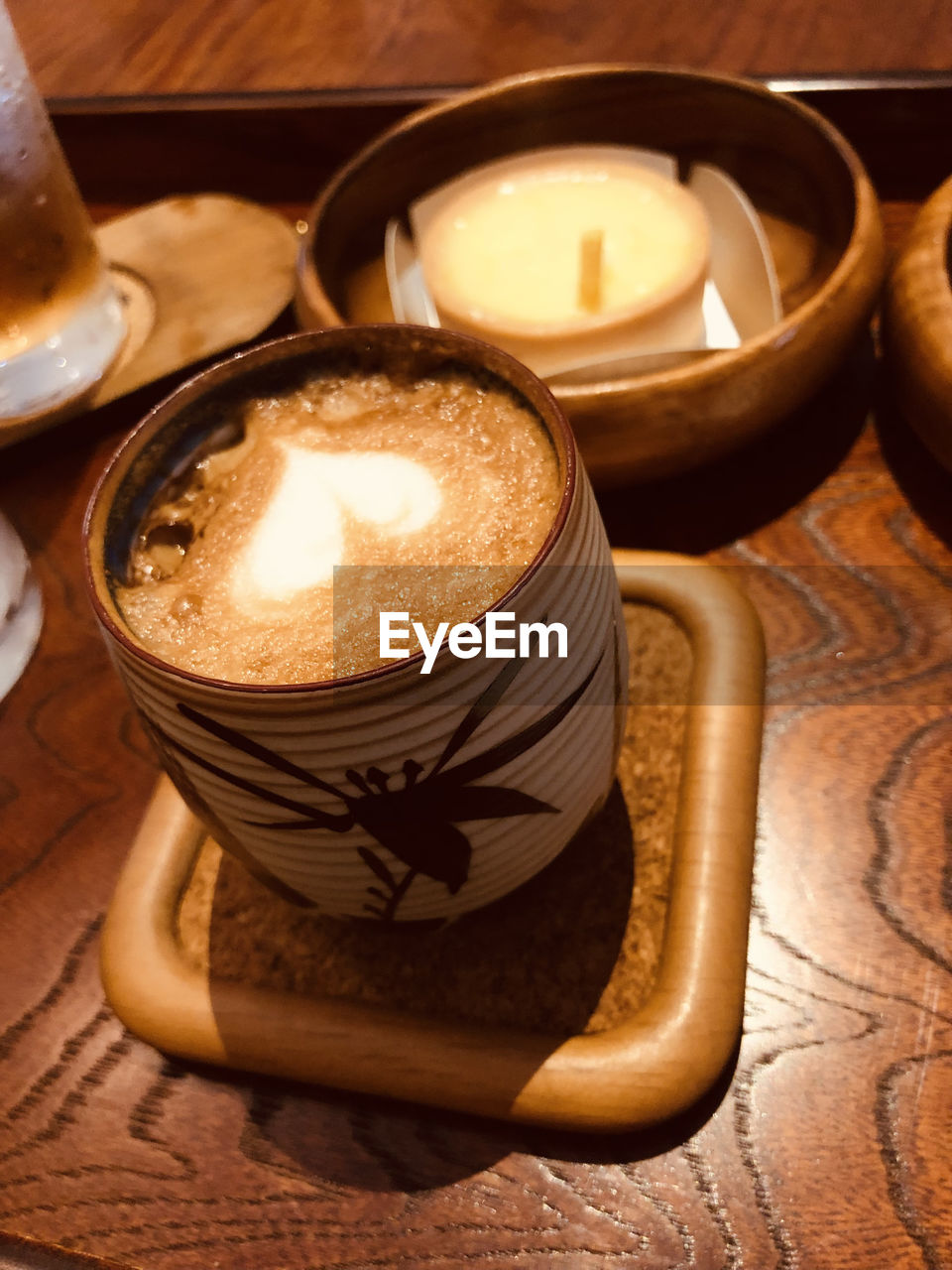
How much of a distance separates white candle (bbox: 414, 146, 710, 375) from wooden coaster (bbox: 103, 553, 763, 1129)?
31 centimetres

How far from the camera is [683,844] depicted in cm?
59

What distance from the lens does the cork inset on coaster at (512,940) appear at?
555mm

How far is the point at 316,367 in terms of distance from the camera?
530 mm

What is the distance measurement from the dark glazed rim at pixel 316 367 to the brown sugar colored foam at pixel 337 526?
2 centimetres

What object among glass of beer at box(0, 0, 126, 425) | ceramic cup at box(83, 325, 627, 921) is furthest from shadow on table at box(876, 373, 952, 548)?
glass of beer at box(0, 0, 126, 425)

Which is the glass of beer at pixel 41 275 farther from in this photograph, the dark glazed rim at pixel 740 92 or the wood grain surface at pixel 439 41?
the wood grain surface at pixel 439 41

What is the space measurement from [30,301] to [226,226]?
11.6 inches

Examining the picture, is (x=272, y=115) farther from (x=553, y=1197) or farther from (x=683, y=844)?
(x=553, y=1197)

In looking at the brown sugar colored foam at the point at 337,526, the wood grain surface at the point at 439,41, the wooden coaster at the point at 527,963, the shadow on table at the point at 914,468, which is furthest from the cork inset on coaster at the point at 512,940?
the wood grain surface at the point at 439,41

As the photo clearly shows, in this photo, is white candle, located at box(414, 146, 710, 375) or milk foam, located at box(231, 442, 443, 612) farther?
white candle, located at box(414, 146, 710, 375)

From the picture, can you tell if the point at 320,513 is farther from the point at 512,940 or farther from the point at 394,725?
the point at 512,940

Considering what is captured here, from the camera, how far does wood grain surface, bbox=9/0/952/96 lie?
1.13 m

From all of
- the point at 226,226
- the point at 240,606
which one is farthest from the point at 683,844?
the point at 226,226

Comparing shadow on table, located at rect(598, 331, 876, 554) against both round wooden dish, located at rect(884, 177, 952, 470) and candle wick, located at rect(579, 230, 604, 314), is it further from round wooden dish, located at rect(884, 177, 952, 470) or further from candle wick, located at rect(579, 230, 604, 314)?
candle wick, located at rect(579, 230, 604, 314)
